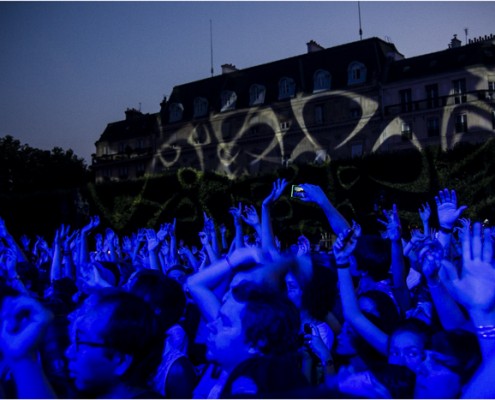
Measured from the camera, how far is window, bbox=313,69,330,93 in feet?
134

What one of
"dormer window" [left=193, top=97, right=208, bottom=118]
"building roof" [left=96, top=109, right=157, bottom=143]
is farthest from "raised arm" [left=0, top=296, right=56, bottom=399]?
"building roof" [left=96, top=109, right=157, bottom=143]

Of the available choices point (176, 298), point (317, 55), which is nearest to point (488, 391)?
point (176, 298)

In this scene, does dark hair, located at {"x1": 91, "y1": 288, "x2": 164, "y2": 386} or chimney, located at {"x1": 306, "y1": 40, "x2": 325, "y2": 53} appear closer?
dark hair, located at {"x1": 91, "y1": 288, "x2": 164, "y2": 386}

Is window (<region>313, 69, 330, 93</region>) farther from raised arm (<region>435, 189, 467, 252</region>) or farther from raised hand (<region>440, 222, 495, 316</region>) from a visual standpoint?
raised hand (<region>440, 222, 495, 316</region>)

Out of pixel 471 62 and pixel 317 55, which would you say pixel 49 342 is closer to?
pixel 471 62

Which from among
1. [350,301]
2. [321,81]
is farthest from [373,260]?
[321,81]

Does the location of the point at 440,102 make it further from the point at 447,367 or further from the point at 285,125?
the point at 447,367

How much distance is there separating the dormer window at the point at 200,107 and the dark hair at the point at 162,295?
44.4 m

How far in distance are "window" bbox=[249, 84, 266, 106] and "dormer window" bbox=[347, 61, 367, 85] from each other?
686cm

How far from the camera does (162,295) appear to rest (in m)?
3.26

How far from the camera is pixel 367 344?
3322mm

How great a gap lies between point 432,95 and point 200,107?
18518mm

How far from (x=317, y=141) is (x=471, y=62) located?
34.3 feet

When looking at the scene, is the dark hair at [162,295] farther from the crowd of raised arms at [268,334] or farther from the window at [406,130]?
the window at [406,130]
